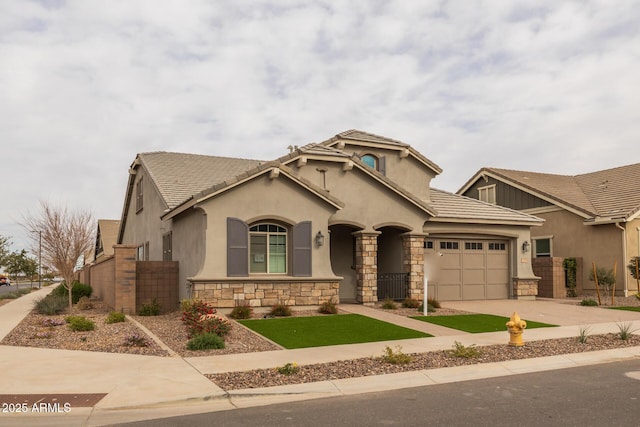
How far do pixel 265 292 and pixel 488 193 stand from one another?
19.3 m

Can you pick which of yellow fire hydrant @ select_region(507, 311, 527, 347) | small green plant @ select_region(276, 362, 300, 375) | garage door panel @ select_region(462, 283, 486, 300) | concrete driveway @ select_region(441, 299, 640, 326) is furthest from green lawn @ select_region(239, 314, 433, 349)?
garage door panel @ select_region(462, 283, 486, 300)

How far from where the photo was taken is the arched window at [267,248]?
1717cm

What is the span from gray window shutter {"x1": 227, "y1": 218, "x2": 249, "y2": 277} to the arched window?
0.43m

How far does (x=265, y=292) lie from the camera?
16875 millimetres

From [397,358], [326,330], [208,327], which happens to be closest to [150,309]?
[208,327]

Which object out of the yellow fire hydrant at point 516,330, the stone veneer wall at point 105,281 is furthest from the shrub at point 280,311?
the yellow fire hydrant at point 516,330

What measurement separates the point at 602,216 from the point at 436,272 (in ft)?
30.5

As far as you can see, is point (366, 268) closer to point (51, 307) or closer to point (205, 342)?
point (205, 342)

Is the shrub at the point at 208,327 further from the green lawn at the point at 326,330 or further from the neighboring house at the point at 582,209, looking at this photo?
the neighboring house at the point at 582,209

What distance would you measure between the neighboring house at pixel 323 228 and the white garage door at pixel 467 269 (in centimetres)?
4

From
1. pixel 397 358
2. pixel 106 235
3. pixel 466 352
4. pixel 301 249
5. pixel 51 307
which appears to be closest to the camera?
pixel 397 358

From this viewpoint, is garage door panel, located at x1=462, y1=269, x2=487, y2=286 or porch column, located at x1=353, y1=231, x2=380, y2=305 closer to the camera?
porch column, located at x1=353, y1=231, x2=380, y2=305

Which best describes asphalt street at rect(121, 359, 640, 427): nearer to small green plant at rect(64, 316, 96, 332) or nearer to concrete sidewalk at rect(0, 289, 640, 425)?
concrete sidewalk at rect(0, 289, 640, 425)

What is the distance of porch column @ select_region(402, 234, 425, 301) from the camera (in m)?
20.3
